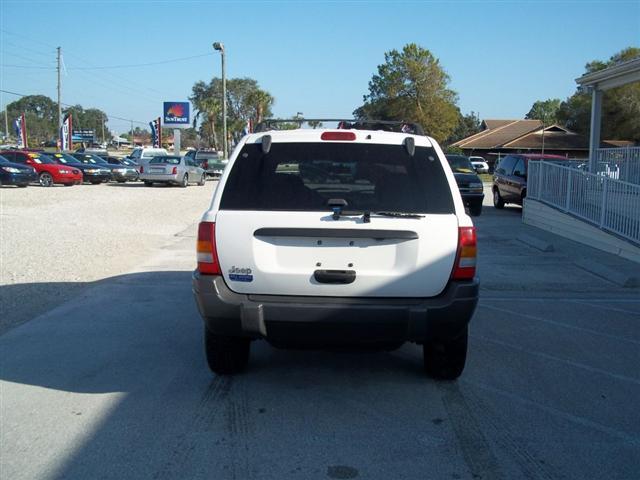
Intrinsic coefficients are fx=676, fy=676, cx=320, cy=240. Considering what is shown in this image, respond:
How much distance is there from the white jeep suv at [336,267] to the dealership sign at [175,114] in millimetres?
55471

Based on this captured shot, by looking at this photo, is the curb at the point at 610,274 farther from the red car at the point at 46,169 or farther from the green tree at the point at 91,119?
the green tree at the point at 91,119

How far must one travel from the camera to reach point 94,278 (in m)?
10.1

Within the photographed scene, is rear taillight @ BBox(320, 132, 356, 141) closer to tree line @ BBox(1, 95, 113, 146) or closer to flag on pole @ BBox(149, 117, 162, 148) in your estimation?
flag on pole @ BBox(149, 117, 162, 148)

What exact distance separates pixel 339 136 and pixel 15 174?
2541 cm

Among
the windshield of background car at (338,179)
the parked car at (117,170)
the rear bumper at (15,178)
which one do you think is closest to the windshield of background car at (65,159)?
the parked car at (117,170)

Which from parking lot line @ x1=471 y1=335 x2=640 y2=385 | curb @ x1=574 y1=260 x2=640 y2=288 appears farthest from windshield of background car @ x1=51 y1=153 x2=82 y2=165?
parking lot line @ x1=471 y1=335 x2=640 y2=385

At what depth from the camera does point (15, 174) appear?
2723 centimetres

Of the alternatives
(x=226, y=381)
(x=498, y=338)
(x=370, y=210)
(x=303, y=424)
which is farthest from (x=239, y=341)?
(x=498, y=338)

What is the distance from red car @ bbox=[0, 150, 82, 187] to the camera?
2945 centimetres

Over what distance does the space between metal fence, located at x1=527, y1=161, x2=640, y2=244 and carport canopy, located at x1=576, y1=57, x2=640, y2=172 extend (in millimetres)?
1342

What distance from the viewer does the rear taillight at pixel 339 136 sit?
5.11 m

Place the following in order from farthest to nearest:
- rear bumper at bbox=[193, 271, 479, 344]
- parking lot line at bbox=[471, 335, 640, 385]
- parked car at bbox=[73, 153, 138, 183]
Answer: parked car at bbox=[73, 153, 138, 183] < parking lot line at bbox=[471, 335, 640, 385] < rear bumper at bbox=[193, 271, 479, 344]

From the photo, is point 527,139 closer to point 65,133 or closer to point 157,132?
point 157,132

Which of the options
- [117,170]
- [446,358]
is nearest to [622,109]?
A: [117,170]
